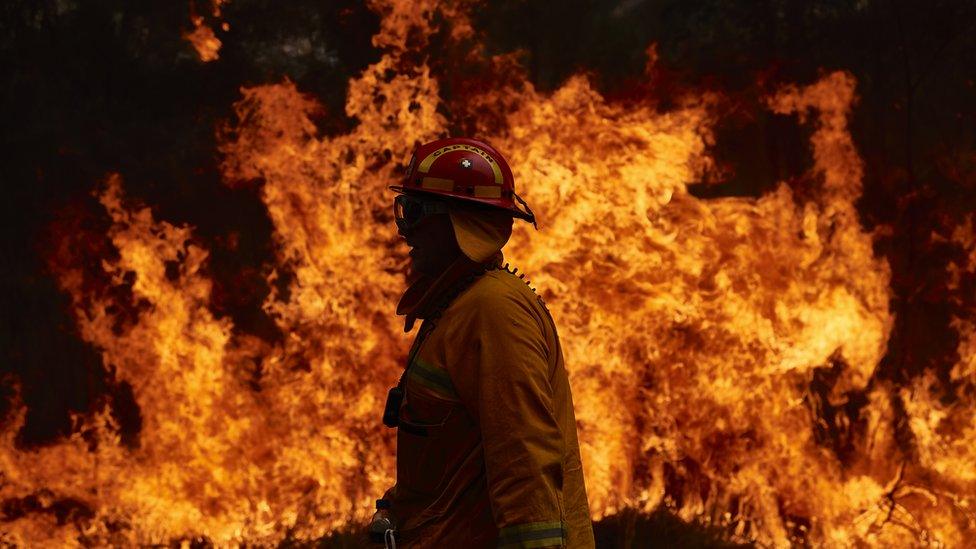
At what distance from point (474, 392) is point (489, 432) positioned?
14cm

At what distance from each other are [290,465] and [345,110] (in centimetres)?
254

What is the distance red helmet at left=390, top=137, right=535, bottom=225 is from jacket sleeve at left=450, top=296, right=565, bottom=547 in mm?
379

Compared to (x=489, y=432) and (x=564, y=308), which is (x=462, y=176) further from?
(x=564, y=308)

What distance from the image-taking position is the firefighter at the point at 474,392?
2459 mm

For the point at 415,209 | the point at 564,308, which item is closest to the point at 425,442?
the point at 415,209

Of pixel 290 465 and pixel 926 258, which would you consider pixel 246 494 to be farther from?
pixel 926 258

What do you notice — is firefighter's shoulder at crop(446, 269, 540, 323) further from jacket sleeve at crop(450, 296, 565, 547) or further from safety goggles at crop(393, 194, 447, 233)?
safety goggles at crop(393, 194, 447, 233)

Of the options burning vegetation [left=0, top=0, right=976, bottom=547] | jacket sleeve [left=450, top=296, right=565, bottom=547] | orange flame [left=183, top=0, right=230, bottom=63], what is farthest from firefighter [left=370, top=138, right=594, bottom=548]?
orange flame [left=183, top=0, right=230, bottom=63]

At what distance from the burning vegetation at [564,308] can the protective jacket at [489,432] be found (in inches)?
176

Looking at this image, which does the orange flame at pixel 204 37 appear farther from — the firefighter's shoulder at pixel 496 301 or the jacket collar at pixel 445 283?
the firefighter's shoulder at pixel 496 301

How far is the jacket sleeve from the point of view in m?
2.42

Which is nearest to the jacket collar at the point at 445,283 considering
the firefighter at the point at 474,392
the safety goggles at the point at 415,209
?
the firefighter at the point at 474,392

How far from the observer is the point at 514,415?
8.12 ft

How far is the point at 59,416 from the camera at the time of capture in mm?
7746
